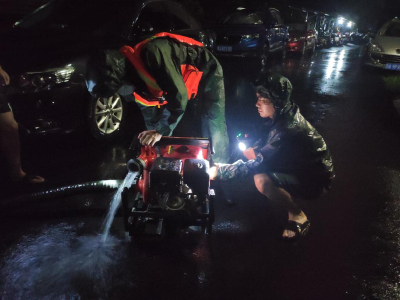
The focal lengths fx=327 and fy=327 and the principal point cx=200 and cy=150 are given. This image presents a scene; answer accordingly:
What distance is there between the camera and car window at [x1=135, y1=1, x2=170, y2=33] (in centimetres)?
474

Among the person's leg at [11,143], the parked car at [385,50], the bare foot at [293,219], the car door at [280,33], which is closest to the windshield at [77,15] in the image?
the person's leg at [11,143]

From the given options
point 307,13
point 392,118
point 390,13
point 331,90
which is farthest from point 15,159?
point 390,13

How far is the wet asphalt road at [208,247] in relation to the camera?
2.28 m

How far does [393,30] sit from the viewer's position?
11633 millimetres

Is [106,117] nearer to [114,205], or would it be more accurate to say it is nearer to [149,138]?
[114,205]

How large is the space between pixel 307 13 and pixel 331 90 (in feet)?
29.3

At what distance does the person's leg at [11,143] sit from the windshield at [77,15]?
5.78 feet

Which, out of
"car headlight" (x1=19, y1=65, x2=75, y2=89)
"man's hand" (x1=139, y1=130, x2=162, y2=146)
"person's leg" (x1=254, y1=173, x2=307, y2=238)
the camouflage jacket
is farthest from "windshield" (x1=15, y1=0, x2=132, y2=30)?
"person's leg" (x1=254, y1=173, x2=307, y2=238)

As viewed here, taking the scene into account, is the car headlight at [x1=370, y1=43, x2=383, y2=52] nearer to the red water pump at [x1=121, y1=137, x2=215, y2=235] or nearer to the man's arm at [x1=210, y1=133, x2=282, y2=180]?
the man's arm at [x1=210, y1=133, x2=282, y2=180]

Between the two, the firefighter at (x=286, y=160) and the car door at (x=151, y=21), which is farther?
the car door at (x=151, y=21)

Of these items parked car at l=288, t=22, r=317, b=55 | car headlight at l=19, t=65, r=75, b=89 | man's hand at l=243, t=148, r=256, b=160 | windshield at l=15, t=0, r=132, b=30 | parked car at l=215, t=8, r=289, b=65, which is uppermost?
windshield at l=15, t=0, r=132, b=30

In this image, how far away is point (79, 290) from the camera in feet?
7.25

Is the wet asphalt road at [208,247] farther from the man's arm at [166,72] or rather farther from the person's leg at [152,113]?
the man's arm at [166,72]

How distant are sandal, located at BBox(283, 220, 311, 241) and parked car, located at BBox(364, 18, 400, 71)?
9963 millimetres
